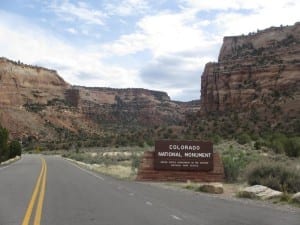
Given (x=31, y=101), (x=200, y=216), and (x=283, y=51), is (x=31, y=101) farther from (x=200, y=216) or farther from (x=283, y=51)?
(x=200, y=216)

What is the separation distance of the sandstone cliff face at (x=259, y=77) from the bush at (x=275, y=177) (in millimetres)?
68472

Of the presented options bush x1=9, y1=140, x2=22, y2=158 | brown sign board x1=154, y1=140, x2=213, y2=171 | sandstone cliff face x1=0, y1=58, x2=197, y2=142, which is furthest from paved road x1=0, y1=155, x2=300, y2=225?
sandstone cliff face x1=0, y1=58, x2=197, y2=142

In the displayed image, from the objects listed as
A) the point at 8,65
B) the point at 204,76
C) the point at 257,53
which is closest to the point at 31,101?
the point at 8,65

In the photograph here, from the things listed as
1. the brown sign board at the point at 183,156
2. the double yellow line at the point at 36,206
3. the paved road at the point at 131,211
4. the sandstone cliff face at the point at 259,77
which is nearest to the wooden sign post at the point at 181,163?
the brown sign board at the point at 183,156

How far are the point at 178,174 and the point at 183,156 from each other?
3.64ft

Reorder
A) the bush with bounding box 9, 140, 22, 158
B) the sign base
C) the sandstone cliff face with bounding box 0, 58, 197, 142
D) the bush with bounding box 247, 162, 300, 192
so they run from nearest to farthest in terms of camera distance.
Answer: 1. the bush with bounding box 247, 162, 300, 192
2. the sign base
3. the bush with bounding box 9, 140, 22, 158
4. the sandstone cliff face with bounding box 0, 58, 197, 142

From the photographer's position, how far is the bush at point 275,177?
23.2m

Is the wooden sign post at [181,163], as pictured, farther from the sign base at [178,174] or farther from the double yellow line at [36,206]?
the double yellow line at [36,206]

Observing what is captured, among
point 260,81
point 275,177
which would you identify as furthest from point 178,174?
point 260,81

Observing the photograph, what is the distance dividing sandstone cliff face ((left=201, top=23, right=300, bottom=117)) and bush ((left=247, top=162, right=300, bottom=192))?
225 feet

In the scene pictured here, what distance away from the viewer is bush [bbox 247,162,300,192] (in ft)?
76.0

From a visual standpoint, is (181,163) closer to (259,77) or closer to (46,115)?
(259,77)

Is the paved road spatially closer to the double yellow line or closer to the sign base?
the double yellow line

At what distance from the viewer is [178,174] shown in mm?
32562
